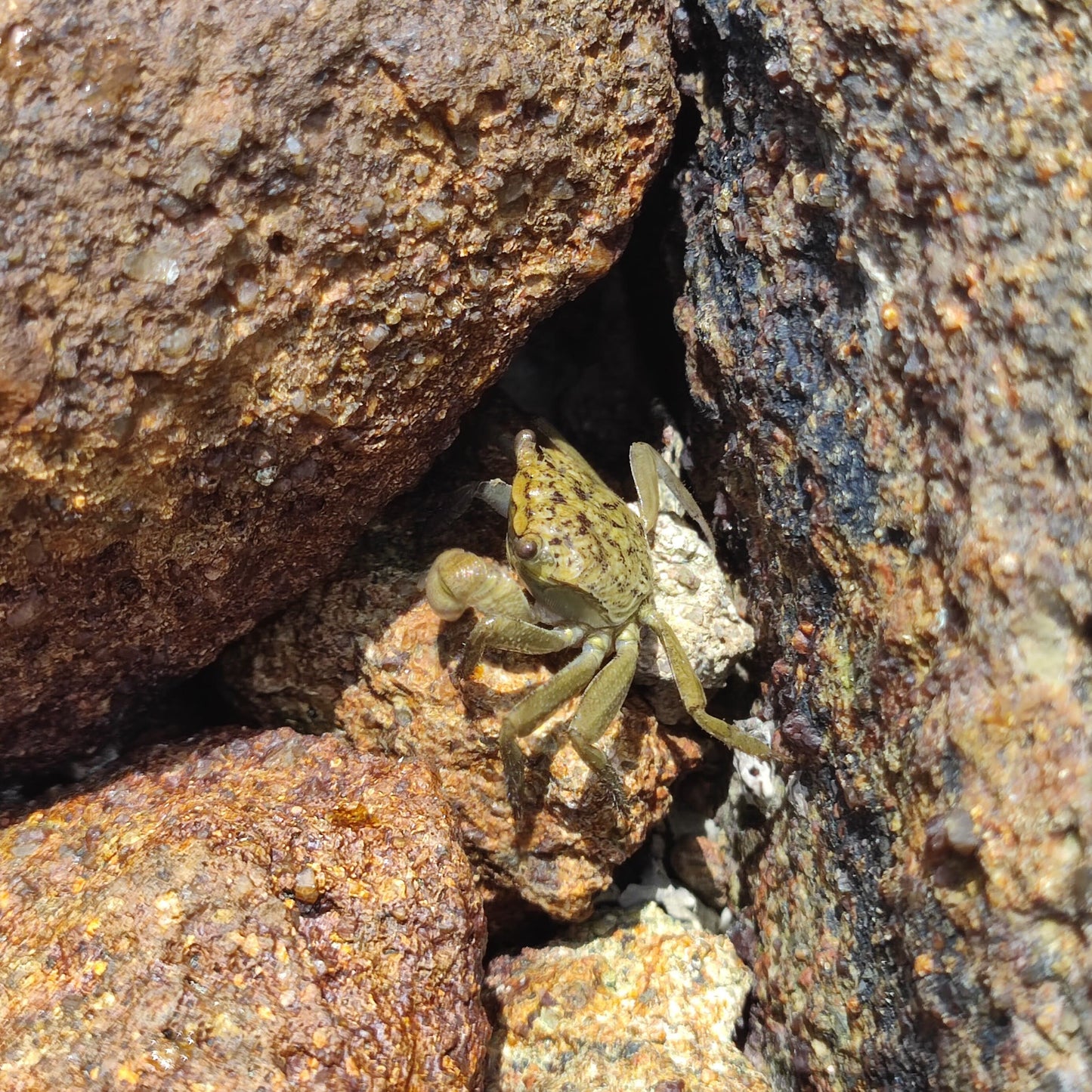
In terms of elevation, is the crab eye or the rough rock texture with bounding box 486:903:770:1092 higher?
the crab eye

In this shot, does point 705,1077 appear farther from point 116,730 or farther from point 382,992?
point 116,730

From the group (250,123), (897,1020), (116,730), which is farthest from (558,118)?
(897,1020)

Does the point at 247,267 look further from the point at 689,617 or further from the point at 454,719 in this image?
the point at 689,617

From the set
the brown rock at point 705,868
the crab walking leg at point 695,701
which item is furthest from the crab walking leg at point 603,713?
the brown rock at point 705,868

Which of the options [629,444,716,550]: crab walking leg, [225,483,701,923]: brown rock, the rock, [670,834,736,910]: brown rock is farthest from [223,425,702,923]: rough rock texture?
[629,444,716,550]: crab walking leg

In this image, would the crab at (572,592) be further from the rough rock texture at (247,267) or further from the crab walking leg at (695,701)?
the rough rock texture at (247,267)

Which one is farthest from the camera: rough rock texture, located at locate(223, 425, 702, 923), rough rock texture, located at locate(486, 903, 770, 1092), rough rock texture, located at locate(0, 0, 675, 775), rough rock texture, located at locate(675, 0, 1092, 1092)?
rough rock texture, located at locate(223, 425, 702, 923)

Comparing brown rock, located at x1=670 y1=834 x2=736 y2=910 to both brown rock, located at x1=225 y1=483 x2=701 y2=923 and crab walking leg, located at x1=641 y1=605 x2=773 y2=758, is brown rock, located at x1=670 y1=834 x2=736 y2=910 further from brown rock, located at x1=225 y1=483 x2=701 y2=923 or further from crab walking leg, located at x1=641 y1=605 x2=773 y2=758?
crab walking leg, located at x1=641 y1=605 x2=773 y2=758
